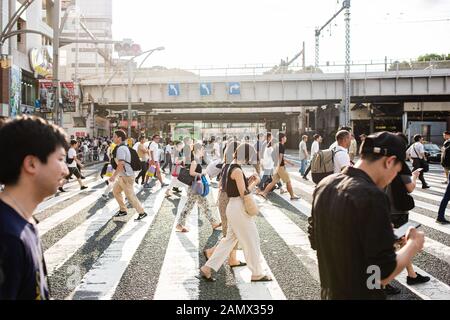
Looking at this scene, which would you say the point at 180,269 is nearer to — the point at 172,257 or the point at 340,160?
the point at 172,257

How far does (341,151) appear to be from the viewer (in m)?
7.70

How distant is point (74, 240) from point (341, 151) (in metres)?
5.01

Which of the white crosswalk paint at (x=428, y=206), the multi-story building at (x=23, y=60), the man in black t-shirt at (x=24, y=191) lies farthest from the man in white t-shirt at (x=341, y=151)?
the multi-story building at (x=23, y=60)

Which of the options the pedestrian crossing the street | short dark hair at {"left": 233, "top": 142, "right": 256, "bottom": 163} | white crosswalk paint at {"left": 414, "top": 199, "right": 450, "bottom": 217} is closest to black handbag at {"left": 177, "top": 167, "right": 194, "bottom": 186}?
the pedestrian crossing the street

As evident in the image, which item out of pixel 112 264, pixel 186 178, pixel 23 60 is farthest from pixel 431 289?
pixel 23 60

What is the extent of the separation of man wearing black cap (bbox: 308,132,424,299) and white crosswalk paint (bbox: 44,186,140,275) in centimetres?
438

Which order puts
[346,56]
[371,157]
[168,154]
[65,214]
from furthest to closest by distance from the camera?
[346,56], [168,154], [65,214], [371,157]

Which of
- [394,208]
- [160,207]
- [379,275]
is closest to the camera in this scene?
[379,275]

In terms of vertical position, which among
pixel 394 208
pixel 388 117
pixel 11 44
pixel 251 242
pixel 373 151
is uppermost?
pixel 11 44

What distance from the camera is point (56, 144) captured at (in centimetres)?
195

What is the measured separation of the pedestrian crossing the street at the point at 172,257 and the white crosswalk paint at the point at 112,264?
11 millimetres
